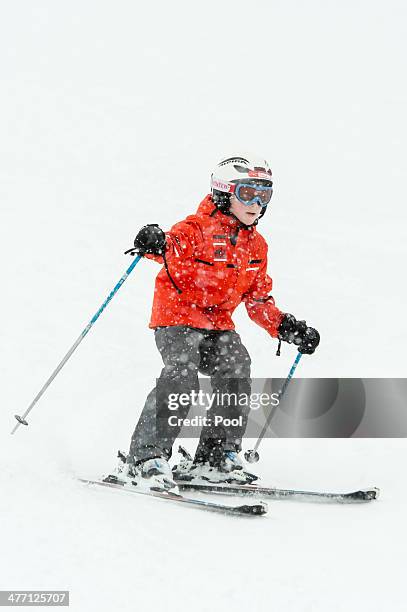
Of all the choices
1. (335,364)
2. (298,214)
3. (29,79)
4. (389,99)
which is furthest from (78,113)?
(335,364)

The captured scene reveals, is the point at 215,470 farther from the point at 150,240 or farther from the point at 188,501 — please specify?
the point at 150,240

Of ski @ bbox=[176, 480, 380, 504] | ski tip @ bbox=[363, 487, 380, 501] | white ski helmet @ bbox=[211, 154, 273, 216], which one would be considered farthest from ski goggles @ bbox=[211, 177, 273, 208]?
ski tip @ bbox=[363, 487, 380, 501]

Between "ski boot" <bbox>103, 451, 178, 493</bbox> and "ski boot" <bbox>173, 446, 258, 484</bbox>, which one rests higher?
"ski boot" <bbox>173, 446, 258, 484</bbox>

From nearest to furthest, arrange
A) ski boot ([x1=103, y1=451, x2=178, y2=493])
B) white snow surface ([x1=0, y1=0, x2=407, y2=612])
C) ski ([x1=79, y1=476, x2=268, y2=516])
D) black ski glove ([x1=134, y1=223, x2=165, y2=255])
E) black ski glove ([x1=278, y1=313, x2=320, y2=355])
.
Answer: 1. white snow surface ([x1=0, y1=0, x2=407, y2=612])
2. ski ([x1=79, y1=476, x2=268, y2=516])
3. ski boot ([x1=103, y1=451, x2=178, y2=493])
4. black ski glove ([x1=134, y1=223, x2=165, y2=255])
5. black ski glove ([x1=278, y1=313, x2=320, y2=355])

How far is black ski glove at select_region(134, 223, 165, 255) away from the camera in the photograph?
4992 mm

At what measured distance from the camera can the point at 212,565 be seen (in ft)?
11.2

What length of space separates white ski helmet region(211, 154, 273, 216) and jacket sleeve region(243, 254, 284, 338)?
23.3 inches

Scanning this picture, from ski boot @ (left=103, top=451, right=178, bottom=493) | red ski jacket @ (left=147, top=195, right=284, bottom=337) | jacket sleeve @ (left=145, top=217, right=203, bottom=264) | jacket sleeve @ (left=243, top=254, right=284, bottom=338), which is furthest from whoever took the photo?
jacket sleeve @ (left=243, top=254, right=284, bottom=338)

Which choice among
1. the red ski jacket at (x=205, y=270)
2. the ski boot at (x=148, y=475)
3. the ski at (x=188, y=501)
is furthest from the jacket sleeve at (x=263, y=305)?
the ski at (x=188, y=501)

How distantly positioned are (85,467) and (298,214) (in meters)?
14.2

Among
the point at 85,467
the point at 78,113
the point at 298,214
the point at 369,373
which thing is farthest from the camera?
the point at 78,113

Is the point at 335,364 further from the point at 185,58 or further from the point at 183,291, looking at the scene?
the point at 185,58

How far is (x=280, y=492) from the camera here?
5215 mm

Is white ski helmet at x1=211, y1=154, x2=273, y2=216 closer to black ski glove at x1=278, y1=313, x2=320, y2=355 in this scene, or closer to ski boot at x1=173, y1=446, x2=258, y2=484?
black ski glove at x1=278, y1=313, x2=320, y2=355
